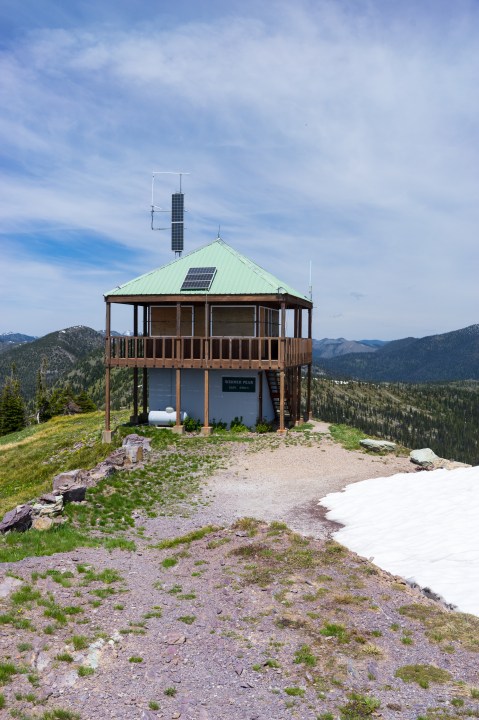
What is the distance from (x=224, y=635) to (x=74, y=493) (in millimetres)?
7783

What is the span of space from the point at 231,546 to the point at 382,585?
3575 mm

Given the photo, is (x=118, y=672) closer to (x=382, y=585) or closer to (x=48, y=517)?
(x=382, y=585)

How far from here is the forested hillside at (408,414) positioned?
3140 inches

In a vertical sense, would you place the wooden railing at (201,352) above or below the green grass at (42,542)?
above

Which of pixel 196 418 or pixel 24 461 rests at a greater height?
pixel 196 418

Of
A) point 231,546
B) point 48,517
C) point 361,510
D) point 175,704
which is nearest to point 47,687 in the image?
point 175,704

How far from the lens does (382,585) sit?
988 cm

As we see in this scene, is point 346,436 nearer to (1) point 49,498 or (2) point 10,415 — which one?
(1) point 49,498

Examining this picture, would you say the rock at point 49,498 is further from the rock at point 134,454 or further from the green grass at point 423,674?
the green grass at point 423,674

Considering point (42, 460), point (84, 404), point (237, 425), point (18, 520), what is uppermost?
point (237, 425)

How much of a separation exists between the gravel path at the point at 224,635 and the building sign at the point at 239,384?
571 inches

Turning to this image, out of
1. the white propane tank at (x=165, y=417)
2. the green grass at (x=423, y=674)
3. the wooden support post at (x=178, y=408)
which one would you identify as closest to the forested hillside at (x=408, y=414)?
the white propane tank at (x=165, y=417)

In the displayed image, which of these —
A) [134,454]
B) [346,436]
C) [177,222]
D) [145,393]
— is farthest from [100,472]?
[177,222]

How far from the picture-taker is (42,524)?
505 inches
